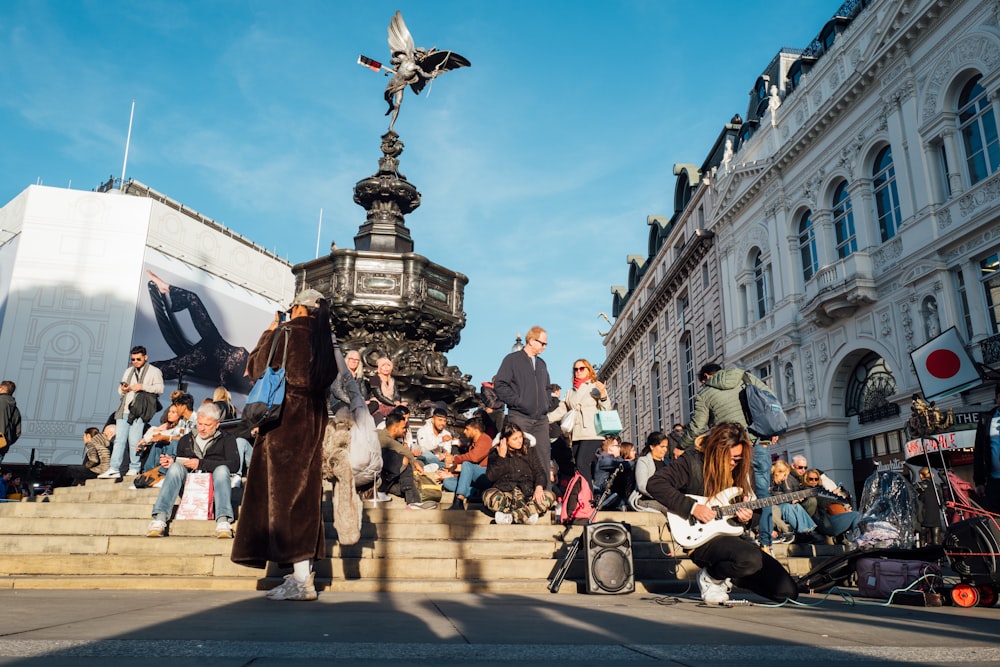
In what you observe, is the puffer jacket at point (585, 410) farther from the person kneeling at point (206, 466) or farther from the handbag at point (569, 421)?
the person kneeling at point (206, 466)

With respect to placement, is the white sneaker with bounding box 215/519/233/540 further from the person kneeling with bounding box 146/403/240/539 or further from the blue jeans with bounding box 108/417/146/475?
the blue jeans with bounding box 108/417/146/475

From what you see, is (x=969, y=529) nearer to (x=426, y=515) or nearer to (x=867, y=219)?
(x=426, y=515)

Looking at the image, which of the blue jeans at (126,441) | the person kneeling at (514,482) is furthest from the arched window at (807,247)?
the blue jeans at (126,441)

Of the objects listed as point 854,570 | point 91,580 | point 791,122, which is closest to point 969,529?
point 854,570

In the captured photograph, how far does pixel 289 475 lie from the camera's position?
14.9 ft

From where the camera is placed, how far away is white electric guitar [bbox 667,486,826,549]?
5.11 metres

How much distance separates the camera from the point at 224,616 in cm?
365

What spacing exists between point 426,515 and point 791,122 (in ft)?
84.2

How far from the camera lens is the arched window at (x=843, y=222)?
23672 mm

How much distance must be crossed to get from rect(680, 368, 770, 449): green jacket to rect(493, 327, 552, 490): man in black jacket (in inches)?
64.6

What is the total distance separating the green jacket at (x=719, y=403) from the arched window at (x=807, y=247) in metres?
20.3

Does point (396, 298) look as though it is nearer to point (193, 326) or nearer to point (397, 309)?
point (397, 309)

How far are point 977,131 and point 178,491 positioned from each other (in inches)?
827

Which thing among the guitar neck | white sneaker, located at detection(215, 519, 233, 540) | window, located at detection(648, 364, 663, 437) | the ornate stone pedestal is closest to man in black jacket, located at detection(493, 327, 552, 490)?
the guitar neck
